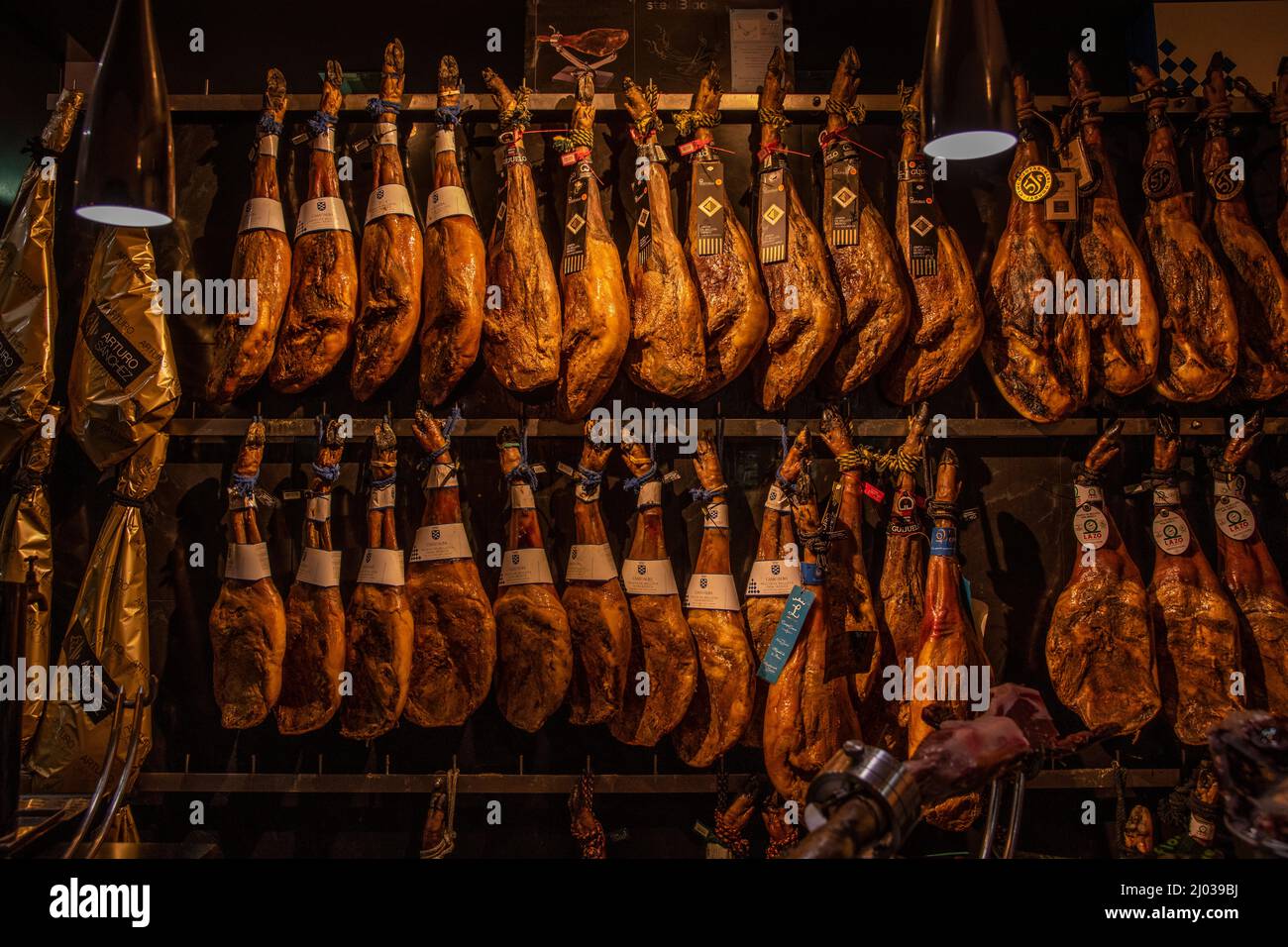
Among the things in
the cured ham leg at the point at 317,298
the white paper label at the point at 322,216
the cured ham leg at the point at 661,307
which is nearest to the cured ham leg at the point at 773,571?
the cured ham leg at the point at 661,307

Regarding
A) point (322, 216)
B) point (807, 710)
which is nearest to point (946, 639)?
point (807, 710)

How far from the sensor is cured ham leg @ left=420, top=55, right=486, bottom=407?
3486 mm

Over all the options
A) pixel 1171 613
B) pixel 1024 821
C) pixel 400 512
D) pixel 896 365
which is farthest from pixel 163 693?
pixel 1171 613

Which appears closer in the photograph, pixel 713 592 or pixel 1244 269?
pixel 713 592

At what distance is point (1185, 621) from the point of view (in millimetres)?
3453

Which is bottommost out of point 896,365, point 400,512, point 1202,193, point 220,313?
point 400,512

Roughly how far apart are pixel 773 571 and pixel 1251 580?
6.02ft

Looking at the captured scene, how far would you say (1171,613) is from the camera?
11.4 feet

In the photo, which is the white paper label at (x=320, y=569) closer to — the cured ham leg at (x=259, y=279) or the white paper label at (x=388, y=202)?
the cured ham leg at (x=259, y=279)

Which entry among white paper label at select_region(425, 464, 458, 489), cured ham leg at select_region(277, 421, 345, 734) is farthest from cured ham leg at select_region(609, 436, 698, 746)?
cured ham leg at select_region(277, 421, 345, 734)

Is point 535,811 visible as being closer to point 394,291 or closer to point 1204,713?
point 394,291

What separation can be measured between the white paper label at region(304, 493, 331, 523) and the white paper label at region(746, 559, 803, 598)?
5.48 ft

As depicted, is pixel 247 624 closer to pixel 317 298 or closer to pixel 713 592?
pixel 317 298

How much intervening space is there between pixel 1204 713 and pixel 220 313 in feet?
13.6
